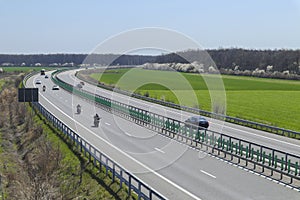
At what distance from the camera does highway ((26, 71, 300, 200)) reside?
2056 centimetres

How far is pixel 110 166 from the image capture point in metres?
25.6

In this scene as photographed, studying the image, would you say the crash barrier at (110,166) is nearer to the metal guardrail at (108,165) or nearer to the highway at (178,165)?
the metal guardrail at (108,165)

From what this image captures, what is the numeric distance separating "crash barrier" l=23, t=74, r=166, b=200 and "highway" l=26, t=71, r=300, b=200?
741 mm

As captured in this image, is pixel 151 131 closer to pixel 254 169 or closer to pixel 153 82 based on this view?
pixel 254 169

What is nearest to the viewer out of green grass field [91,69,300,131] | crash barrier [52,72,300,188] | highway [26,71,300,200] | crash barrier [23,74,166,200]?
crash barrier [23,74,166,200]

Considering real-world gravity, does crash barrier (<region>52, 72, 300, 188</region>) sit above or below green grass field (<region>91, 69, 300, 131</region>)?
above

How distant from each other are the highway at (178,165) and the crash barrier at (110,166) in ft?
2.43

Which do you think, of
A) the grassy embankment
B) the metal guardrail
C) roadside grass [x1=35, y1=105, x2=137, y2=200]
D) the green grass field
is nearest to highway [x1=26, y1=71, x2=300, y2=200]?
the metal guardrail

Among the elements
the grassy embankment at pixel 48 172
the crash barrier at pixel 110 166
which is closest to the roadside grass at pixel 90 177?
the grassy embankment at pixel 48 172

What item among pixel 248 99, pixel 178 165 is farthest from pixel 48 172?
pixel 248 99

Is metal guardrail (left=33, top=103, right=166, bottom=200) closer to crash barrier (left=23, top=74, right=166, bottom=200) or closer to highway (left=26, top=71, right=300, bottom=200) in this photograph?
crash barrier (left=23, top=74, right=166, bottom=200)

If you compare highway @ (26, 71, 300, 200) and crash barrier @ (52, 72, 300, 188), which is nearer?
highway @ (26, 71, 300, 200)

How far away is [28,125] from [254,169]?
85.0 feet

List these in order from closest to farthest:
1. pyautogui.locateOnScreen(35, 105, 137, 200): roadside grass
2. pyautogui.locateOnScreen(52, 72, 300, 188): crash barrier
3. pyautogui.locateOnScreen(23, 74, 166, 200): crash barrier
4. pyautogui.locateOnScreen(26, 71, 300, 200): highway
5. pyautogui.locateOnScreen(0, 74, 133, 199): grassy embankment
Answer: pyautogui.locateOnScreen(23, 74, 166, 200): crash barrier, pyautogui.locateOnScreen(26, 71, 300, 200): highway, pyautogui.locateOnScreen(35, 105, 137, 200): roadside grass, pyautogui.locateOnScreen(0, 74, 133, 199): grassy embankment, pyautogui.locateOnScreen(52, 72, 300, 188): crash barrier
